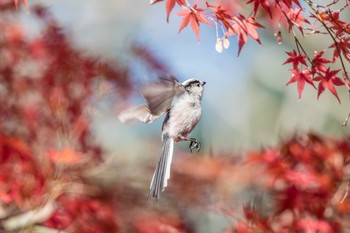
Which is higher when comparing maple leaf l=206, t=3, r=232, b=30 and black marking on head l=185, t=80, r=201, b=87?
maple leaf l=206, t=3, r=232, b=30

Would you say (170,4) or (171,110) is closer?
(171,110)

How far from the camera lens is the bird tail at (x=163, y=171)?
1.03 meters

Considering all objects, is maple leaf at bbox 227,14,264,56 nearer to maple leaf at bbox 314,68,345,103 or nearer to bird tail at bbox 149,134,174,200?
maple leaf at bbox 314,68,345,103

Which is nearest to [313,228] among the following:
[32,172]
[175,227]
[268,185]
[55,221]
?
[268,185]

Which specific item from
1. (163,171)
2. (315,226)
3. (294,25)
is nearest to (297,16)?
(294,25)

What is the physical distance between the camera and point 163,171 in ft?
3.69

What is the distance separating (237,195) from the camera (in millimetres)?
4348

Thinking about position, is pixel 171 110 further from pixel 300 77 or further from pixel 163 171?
pixel 300 77

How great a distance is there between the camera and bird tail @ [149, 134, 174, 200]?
1.03 meters

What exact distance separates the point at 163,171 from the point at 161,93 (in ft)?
0.56

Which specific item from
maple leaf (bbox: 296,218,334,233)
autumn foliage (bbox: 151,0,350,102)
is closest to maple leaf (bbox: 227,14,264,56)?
autumn foliage (bbox: 151,0,350,102)

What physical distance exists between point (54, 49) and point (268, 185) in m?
1.76

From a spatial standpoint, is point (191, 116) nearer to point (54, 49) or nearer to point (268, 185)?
point (268, 185)

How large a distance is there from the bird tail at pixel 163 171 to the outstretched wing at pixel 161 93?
0.09 m
